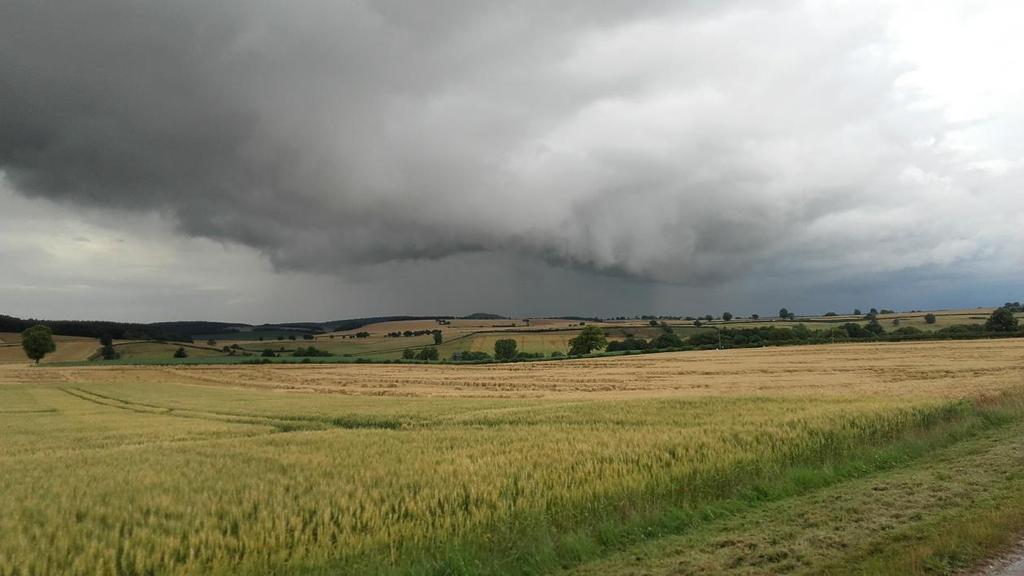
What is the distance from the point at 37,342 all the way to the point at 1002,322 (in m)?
176

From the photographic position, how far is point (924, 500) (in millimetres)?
9211

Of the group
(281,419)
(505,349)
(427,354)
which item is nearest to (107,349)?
(427,354)

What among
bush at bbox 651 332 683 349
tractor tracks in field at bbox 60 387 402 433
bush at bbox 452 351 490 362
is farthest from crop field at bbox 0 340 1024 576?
bush at bbox 452 351 490 362

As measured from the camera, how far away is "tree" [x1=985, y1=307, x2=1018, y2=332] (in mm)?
95219

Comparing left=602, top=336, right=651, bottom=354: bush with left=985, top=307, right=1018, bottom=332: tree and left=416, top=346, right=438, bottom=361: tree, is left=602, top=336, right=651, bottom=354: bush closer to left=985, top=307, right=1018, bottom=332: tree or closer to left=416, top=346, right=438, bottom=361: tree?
left=416, top=346, right=438, bottom=361: tree

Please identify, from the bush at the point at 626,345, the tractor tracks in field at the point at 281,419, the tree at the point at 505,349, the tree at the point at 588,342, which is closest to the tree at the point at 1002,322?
the bush at the point at 626,345

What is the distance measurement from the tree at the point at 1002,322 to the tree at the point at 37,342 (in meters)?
171

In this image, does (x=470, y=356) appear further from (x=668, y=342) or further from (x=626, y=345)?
(x=668, y=342)

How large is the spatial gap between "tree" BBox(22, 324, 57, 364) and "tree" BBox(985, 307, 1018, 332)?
563ft

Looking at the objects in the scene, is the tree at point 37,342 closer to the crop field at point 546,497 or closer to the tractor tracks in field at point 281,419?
the tractor tracks in field at point 281,419

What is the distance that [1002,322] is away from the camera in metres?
98.2

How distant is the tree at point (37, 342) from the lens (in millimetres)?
109812

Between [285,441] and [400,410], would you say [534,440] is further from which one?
[400,410]

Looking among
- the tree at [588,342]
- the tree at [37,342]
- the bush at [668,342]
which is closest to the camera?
the tree at [37,342]
